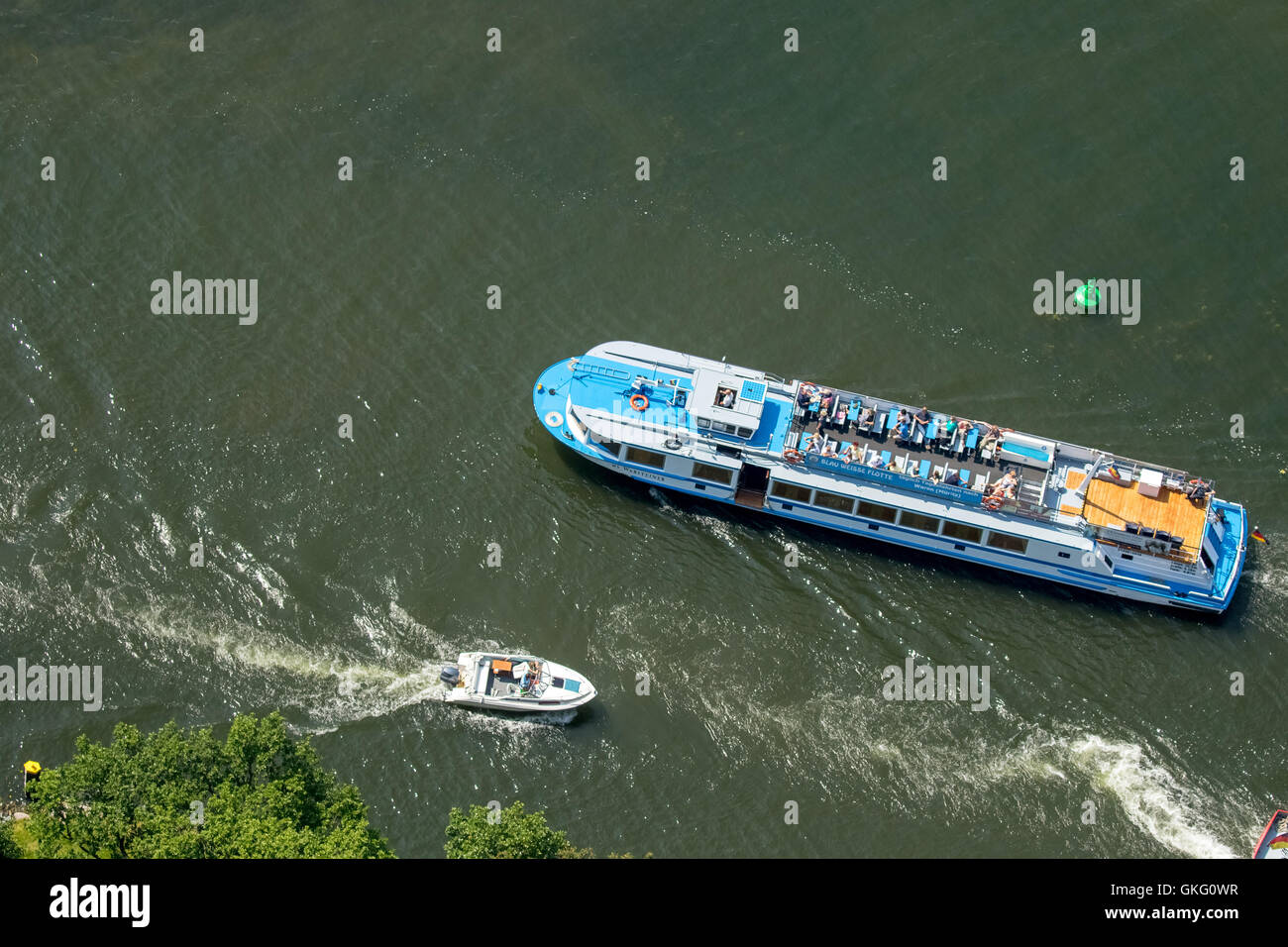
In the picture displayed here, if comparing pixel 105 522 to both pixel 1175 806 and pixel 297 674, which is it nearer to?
pixel 297 674

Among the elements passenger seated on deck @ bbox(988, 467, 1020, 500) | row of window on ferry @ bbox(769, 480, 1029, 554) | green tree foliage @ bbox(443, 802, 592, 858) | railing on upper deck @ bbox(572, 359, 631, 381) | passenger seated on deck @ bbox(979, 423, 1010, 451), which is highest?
railing on upper deck @ bbox(572, 359, 631, 381)

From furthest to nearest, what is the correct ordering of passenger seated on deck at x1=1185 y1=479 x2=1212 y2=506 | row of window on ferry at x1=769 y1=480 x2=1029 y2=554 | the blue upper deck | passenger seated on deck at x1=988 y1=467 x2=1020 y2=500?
1. the blue upper deck
2. row of window on ferry at x1=769 y1=480 x2=1029 y2=554
3. passenger seated on deck at x1=988 y1=467 x2=1020 y2=500
4. passenger seated on deck at x1=1185 y1=479 x2=1212 y2=506

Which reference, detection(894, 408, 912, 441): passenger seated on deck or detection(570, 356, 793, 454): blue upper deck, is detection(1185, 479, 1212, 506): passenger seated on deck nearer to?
detection(894, 408, 912, 441): passenger seated on deck

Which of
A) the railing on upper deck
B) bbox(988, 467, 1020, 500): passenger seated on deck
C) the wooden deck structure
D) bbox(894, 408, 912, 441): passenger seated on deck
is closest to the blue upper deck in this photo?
the railing on upper deck

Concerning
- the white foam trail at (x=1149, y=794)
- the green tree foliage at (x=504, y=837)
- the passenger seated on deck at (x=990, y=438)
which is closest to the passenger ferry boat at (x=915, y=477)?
the passenger seated on deck at (x=990, y=438)

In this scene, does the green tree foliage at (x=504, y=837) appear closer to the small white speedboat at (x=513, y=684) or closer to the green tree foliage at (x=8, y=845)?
the small white speedboat at (x=513, y=684)

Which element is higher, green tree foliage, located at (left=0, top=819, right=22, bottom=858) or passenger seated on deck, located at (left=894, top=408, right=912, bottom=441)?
passenger seated on deck, located at (left=894, top=408, right=912, bottom=441)

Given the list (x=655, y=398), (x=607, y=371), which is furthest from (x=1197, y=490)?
(x=607, y=371)
